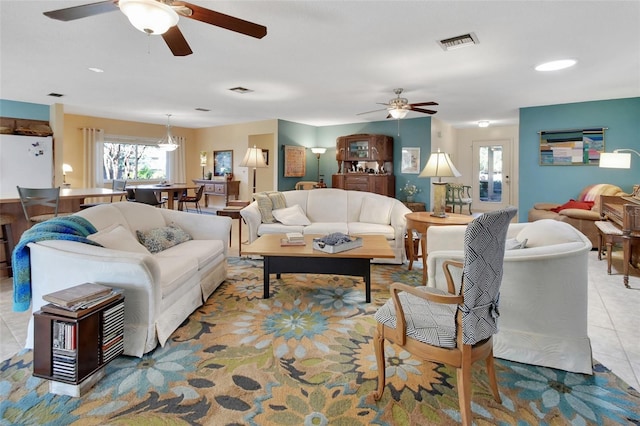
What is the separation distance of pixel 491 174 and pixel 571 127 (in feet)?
12.7

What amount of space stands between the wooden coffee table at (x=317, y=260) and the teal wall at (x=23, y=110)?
629cm

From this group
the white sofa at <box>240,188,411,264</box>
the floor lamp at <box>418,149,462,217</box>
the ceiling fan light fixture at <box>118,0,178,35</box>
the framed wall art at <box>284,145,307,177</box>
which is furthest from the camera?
the framed wall art at <box>284,145,307,177</box>

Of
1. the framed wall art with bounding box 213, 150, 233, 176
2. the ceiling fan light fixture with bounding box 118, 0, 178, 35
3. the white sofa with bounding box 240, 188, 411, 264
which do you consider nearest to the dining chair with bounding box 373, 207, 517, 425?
the ceiling fan light fixture with bounding box 118, 0, 178, 35

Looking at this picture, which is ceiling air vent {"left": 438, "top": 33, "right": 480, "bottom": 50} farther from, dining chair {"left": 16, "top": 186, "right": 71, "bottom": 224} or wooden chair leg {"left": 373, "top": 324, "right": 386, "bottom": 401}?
dining chair {"left": 16, "top": 186, "right": 71, "bottom": 224}

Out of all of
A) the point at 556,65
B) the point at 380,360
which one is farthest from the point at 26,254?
the point at 556,65

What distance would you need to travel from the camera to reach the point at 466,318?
1466mm

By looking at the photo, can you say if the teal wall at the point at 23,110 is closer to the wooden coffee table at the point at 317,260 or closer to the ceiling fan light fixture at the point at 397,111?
the wooden coffee table at the point at 317,260

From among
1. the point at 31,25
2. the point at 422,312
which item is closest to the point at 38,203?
the point at 31,25

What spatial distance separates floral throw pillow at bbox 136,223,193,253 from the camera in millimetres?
3065

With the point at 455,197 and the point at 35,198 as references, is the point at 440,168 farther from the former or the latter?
the point at 455,197

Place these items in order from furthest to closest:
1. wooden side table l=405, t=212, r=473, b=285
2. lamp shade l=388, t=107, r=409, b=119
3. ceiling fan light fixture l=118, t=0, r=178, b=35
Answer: lamp shade l=388, t=107, r=409, b=119, wooden side table l=405, t=212, r=473, b=285, ceiling fan light fixture l=118, t=0, r=178, b=35

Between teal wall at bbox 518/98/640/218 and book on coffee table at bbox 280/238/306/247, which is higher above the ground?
teal wall at bbox 518/98/640/218

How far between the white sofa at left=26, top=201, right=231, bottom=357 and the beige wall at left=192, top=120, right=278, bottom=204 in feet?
19.3

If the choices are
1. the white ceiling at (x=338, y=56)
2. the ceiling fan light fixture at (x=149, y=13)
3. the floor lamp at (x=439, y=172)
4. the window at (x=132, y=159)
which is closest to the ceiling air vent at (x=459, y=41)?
the white ceiling at (x=338, y=56)
